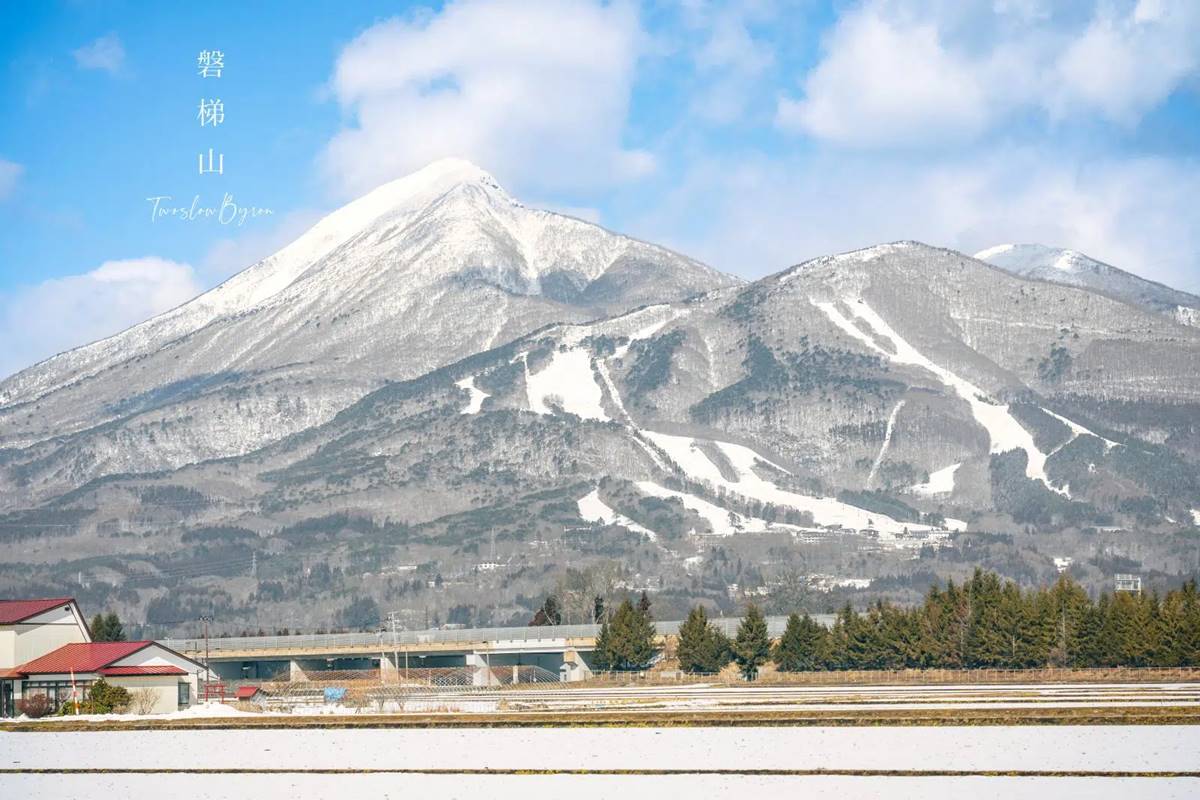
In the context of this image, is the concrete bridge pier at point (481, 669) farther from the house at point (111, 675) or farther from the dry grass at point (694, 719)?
the dry grass at point (694, 719)

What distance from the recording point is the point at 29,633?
112125 millimetres

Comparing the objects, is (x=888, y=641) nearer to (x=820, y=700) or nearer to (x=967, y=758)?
(x=820, y=700)

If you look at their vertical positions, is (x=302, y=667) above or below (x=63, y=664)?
below

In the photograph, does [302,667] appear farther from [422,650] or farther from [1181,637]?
[1181,637]

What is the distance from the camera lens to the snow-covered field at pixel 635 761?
57.9m

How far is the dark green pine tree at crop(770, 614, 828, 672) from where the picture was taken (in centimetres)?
14312

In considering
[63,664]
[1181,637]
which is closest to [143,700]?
[63,664]

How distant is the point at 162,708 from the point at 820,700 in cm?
3952

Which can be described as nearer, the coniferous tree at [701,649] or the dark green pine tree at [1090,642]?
the dark green pine tree at [1090,642]

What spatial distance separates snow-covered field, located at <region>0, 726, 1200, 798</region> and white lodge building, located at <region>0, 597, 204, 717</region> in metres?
24.0

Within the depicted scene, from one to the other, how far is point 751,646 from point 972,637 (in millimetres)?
18992

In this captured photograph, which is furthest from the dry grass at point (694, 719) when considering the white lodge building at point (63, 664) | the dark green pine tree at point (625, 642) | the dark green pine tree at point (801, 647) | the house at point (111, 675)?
the dark green pine tree at point (625, 642)

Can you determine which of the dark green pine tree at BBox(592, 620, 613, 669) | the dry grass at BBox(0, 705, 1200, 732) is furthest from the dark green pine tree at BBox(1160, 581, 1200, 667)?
the dark green pine tree at BBox(592, 620, 613, 669)

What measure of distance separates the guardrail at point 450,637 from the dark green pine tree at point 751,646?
83.7 feet
